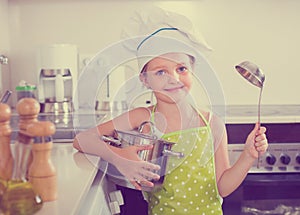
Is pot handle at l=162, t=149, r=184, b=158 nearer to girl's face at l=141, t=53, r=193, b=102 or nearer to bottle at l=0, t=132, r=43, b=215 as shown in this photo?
girl's face at l=141, t=53, r=193, b=102

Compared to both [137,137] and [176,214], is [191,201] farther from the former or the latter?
[137,137]

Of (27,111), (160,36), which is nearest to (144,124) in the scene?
(160,36)

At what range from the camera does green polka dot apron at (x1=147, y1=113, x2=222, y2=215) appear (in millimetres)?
1056

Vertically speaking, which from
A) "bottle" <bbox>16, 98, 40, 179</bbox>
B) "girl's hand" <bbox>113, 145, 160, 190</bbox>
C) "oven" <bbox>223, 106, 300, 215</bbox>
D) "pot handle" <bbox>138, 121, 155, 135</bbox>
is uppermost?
"bottle" <bbox>16, 98, 40, 179</bbox>

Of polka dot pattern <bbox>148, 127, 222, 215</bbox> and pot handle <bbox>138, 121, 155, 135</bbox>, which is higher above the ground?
pot handle <bbox>138, 121, 155, 135</bbox>

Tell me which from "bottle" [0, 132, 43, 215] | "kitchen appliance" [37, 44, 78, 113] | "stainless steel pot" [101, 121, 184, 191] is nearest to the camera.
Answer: "bottle" [0, 132, 43, 215]

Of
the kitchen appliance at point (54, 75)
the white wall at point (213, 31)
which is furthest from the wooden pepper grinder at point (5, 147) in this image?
the white wall at point (213, 31)

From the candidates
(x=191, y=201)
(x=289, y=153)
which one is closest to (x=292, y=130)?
(x=289, y=153)

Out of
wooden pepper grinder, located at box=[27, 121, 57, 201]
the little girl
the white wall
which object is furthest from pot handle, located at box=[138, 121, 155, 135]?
the white wall

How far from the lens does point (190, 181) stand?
1.06 m

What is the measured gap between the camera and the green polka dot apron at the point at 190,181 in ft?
3.46

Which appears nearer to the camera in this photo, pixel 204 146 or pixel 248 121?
pixel 204 146

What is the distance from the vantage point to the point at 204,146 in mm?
1084

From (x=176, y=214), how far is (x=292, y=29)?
1.11 metres
